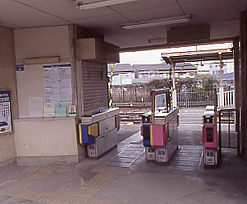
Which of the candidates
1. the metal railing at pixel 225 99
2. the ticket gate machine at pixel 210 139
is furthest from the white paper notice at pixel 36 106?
the metal railing at pixel 225 99

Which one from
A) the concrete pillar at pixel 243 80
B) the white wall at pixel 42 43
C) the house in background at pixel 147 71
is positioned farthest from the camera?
the house in background at pixel 147 71

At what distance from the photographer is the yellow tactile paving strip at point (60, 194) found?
384 centimetres

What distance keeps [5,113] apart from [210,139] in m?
4.01

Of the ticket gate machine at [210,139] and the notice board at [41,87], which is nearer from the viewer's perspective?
the ticket gate machine at [210,139]

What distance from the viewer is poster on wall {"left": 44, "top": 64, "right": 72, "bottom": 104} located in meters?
5.58

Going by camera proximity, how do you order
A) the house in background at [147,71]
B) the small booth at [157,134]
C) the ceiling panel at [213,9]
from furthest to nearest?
the house in background at [147,71] < the small booth at [157,134] < the ceiling panel at [213,9]

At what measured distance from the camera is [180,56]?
1102cm

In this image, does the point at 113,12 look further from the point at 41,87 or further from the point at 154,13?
the point at 41,87

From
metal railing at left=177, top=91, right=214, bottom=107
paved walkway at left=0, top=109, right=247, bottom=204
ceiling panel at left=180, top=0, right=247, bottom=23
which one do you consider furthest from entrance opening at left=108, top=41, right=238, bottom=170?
ceiling panel at left=180, top=0, right=247, bottom=23

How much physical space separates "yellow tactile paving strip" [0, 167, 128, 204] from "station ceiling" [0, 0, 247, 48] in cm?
287

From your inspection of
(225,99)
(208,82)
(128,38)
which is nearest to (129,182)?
(128,38)

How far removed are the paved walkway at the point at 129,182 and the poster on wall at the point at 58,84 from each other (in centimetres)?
137

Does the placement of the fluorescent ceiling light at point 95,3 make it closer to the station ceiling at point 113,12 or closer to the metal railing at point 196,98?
the station ceiling at point 113,12

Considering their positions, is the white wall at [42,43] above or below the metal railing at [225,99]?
above
